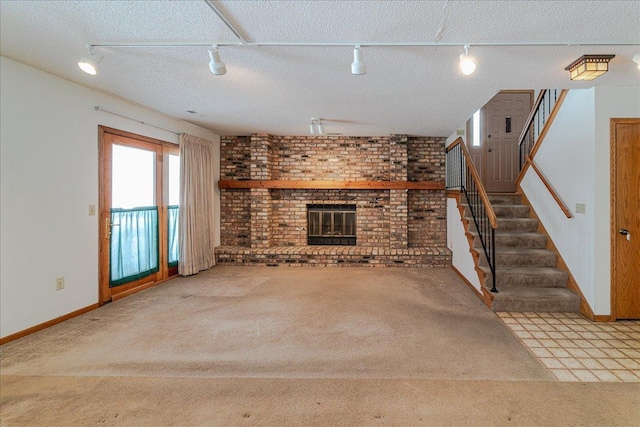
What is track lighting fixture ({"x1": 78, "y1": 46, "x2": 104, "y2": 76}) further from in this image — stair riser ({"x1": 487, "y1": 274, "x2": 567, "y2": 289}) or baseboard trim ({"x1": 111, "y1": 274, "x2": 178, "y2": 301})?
stair riser ({"x1": 487, "y1": 274, "x2": 567, "y2": 289})

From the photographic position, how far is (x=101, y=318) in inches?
136

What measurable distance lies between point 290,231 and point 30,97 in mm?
4432

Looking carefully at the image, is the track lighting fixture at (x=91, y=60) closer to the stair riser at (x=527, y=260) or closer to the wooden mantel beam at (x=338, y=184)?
the wooden mantel beam at (x=338, y=184)

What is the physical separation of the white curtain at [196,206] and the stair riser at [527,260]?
4.40m

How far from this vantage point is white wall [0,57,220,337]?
9.43ft

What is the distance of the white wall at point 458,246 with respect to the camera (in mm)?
4520

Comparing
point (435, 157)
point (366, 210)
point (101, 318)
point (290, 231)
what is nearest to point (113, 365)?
point (101, 318)

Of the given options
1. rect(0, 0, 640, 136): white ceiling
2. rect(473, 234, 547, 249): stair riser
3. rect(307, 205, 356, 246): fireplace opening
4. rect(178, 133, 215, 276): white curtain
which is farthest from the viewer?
rect(307, 205, 356, 246): fireplace opening

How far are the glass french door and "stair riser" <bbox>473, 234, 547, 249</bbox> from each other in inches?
193

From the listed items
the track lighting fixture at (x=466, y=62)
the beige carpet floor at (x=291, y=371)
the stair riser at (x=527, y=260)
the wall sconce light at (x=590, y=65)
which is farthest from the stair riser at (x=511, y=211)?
the track lighting fixture at (x=466, y=62)

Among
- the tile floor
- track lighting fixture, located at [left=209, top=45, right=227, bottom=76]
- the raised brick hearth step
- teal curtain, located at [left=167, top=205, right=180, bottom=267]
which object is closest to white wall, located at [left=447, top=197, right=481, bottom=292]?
the raised brick hearth step

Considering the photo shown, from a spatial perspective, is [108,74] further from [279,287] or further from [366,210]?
[366,210]

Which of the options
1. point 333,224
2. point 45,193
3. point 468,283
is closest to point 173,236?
point 45,193

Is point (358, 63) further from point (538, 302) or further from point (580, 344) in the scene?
point (538, 302)
